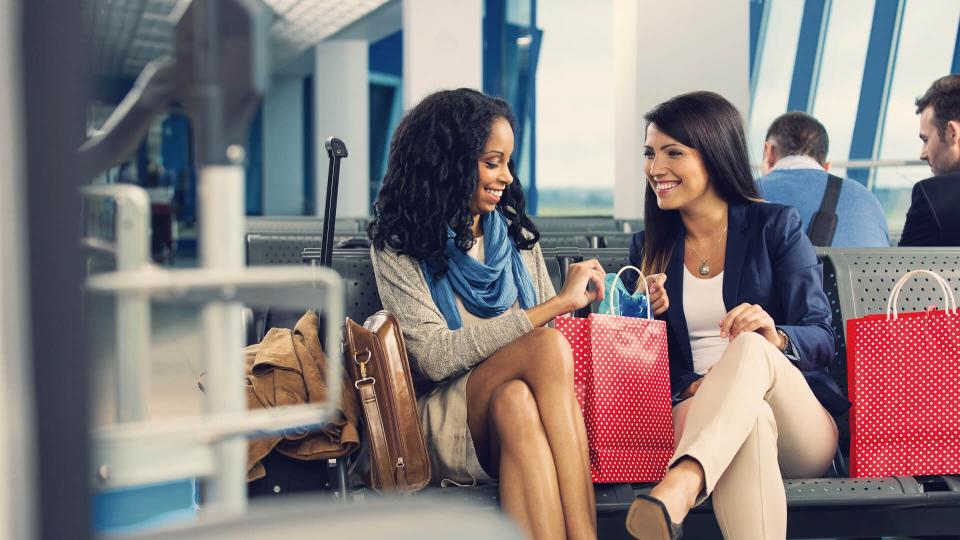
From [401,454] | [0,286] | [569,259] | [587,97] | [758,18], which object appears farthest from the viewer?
[587,97]

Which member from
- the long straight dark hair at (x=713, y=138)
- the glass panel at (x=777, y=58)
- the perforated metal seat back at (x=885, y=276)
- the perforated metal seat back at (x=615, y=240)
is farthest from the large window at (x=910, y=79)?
the long straight dark hair at (x=713, y=138)

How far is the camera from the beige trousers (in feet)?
6.76

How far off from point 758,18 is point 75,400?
1361 centimetres

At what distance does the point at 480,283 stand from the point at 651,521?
2.42ft

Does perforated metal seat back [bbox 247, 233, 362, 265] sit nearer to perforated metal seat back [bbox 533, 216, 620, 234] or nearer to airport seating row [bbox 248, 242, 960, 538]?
airport seating row [bbox 248, 242, 960, 538]

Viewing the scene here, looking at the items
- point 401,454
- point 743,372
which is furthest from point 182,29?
point 743,372

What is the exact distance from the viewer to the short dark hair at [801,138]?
3938 mm

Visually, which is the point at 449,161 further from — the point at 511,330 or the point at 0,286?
the point at 0,286

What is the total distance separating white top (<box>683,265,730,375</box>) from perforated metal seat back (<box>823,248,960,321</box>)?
36 cm

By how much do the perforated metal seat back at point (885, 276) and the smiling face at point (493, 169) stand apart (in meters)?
0.88

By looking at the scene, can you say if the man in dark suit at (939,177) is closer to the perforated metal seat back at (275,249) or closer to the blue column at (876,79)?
the perforated metal seat back at (275,249)

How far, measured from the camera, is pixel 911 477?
2.30 m

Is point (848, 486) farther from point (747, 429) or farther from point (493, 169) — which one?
point (493, 169)

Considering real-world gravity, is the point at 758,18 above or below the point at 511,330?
above
